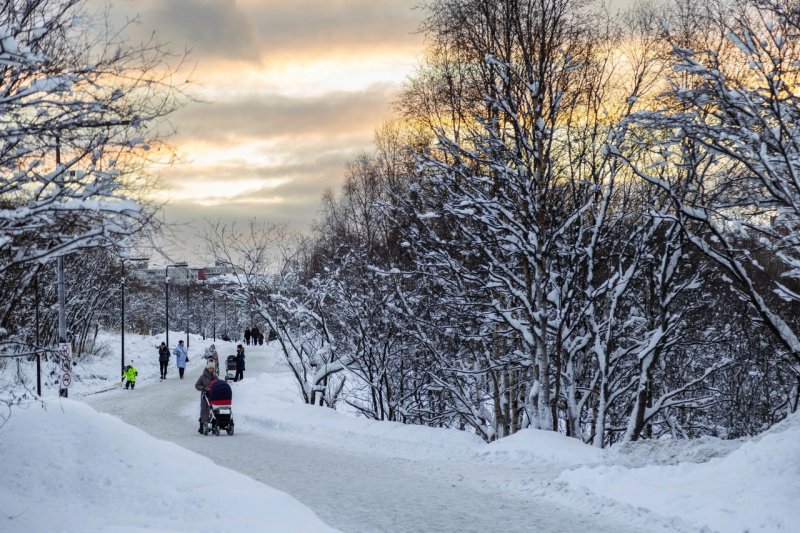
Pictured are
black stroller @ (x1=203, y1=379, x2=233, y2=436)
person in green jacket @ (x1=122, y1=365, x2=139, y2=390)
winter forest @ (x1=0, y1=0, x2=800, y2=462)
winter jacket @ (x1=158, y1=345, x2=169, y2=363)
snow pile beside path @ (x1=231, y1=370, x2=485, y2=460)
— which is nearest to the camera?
winter forest @ (x1=0, y1=0, x2=800, y2=462)

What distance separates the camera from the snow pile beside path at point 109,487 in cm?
895

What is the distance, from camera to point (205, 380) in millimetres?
21719

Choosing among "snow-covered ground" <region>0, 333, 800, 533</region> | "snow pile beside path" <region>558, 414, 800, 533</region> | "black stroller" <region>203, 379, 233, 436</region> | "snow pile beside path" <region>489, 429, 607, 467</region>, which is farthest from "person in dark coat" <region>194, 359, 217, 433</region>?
"snow pile beside path" <region>558, 414, 800, 533</region>

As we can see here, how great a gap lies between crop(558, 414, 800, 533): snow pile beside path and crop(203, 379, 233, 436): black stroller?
12050 millimetres

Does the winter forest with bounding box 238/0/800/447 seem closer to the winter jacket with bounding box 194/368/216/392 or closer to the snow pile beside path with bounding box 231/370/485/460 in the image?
the snow pile beside path with bounding box 231/370/485/460

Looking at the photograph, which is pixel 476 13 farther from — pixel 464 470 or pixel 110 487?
pixel 110 487

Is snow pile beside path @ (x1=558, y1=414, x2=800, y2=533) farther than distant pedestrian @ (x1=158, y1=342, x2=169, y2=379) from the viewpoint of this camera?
No

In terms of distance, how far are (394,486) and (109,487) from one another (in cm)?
497

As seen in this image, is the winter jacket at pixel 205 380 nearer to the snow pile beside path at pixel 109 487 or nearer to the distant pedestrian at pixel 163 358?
the snow pile beside path at pixel 109 487

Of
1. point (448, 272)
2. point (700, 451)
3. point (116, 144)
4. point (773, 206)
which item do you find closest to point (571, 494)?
point (700, 451)

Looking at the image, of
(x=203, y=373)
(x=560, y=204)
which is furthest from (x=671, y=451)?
(x=203, y=373)

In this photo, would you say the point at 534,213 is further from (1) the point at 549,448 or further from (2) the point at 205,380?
(2) the point at 205,380

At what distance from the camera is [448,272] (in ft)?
70.4

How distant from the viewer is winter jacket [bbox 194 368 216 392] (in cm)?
2144
